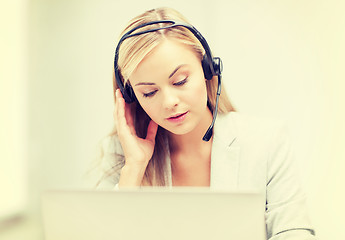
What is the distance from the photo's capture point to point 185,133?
1.56 m

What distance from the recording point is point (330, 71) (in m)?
1.59

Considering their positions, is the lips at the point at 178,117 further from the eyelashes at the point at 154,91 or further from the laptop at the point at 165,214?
the laptop at the point at 165,214

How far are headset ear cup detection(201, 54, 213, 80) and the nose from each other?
154 mm

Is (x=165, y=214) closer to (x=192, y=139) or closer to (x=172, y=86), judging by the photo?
(x=172, y=86)

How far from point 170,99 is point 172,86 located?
52 millimetres

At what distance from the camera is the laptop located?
65 centimetres

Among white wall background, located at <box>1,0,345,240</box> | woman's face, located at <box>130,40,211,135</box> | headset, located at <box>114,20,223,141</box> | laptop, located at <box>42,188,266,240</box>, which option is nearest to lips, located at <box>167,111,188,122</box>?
woman's face, located at <box>130,40,211,135</box>

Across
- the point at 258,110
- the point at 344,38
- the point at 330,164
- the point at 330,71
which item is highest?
the point at 344,38

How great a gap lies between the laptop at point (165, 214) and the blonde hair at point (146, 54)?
0.74m

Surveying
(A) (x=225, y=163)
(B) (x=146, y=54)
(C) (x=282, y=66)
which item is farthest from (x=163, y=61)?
(C) (x=282, y=66)

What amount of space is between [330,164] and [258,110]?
0.42m

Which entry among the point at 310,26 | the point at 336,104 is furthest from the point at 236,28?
the point at 336,104

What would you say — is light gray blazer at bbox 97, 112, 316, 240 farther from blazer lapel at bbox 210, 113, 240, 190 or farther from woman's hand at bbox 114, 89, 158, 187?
woman's hand at bbox 114, 89, 158, 187

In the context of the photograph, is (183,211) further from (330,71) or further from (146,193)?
(330,71)
